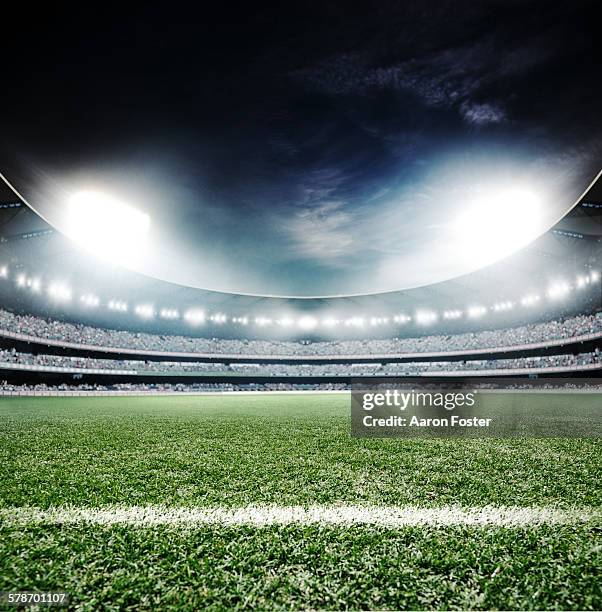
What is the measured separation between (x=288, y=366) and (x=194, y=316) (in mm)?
14312

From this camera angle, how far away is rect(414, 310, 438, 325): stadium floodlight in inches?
1753

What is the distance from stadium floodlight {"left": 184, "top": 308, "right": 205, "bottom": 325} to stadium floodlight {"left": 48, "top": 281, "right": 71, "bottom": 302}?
13904 millimetres

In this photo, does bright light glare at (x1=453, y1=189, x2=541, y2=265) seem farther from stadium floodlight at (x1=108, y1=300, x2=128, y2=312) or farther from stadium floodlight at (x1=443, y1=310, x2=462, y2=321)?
stadium floodlight at (x1=108, y1=300, x2=128, y2=312)

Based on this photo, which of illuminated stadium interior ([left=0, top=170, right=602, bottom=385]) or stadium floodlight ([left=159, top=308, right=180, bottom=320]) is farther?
stadium floodlight ([left=159, top=308, right=180, bottom=320])

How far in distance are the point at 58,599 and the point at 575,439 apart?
6.40 meters

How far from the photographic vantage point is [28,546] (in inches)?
70.9

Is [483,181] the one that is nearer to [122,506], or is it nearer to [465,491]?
[465,491]

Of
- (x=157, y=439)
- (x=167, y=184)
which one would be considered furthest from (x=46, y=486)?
(x=167, y=184)

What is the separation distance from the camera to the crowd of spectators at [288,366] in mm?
28609

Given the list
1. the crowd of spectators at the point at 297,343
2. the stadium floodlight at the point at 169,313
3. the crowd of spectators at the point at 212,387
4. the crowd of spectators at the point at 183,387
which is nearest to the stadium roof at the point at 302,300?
the stadium floodlight at the point at 169,313

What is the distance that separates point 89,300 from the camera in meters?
34.0

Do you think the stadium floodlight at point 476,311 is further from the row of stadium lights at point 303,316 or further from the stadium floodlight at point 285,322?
the stadium floodlight at point 285,322

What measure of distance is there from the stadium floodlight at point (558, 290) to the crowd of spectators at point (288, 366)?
17.3 ft

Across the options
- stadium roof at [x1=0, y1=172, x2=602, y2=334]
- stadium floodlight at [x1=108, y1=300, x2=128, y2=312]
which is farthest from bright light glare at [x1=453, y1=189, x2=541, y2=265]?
stadium floodlight at [x1=108, y1=300, x2=128, y2=312]
